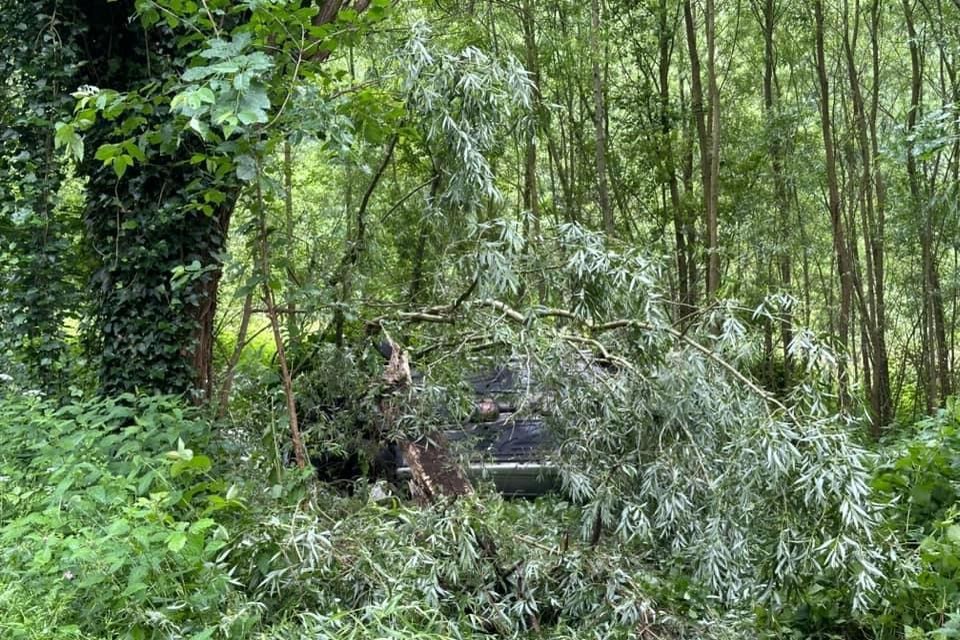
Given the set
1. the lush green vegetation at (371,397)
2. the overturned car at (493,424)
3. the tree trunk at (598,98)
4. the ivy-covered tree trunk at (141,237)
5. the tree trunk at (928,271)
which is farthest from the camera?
the tree trunk at (928,271)

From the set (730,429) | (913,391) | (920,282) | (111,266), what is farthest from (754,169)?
(111,266)

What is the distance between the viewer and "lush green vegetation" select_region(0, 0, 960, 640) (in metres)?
2.71

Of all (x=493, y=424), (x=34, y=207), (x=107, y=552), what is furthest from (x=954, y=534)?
(x=34, y=207)

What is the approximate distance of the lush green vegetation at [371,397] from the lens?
8.89 ft

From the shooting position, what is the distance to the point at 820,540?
9.50 ft

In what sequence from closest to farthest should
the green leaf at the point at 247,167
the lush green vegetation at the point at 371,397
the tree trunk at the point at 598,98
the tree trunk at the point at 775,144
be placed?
the lush green vegetation at the point at 371,397
the green leaf at the point at 247,167
the tree trunk at the point at 598,98
the tree trunk at the point at 775,144

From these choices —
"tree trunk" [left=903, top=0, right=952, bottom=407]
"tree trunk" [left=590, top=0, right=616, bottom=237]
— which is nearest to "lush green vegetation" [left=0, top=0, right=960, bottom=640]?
"tree trunk" [left=590, top=0, right=616, bottom=237]

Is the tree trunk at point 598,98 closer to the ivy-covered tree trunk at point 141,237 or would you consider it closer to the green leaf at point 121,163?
the ivy-covered tree trunk at point 141,237

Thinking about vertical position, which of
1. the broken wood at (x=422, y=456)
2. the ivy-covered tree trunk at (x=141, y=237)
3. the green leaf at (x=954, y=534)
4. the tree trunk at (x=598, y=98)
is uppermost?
the tree trunk at (x=598, y=98)

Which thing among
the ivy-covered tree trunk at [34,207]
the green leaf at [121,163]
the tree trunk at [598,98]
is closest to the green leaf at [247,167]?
the green leaf at [121,163]

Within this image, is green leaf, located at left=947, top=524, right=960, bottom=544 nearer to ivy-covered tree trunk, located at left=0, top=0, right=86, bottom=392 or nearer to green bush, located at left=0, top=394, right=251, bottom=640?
green bush, located at left=0, top=394, right=251, bottom=640

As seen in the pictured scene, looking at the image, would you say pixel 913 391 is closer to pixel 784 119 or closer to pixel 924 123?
pixel 784 119

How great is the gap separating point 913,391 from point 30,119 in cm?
1134

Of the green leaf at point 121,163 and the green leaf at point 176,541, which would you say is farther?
the green leaf at point 121,163
